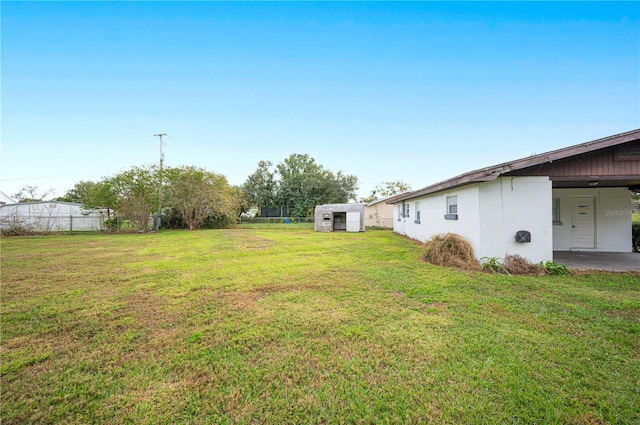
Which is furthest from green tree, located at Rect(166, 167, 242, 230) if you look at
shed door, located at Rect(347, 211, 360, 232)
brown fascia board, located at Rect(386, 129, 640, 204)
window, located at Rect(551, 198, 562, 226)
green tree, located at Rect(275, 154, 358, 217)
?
window, located at Rect(551, 198, 562, 226)

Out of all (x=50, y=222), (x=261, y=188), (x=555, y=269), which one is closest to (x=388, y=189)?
(x=261, y=188)

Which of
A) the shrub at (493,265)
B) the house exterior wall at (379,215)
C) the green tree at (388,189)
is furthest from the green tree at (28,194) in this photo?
the shrub at (493,265)

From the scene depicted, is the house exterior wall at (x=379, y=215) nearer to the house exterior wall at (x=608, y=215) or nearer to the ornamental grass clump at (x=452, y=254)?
the house exterior wall at (x=608, y=215)

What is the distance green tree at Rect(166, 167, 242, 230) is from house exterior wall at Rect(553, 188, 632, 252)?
20.2 metres

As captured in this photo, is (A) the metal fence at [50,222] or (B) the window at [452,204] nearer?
(B) the window at [452,204]

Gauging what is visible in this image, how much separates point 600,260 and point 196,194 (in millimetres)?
21783

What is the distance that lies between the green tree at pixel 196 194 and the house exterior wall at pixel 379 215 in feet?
42.6

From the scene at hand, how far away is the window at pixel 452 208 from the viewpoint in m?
7.88

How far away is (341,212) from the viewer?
18344mm

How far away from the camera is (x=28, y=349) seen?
255 cm

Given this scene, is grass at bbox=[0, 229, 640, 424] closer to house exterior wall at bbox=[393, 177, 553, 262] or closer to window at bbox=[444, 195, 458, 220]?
house exterior wall at bbox=[393, 177, 553, 262]

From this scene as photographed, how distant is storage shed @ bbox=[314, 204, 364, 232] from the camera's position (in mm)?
17484

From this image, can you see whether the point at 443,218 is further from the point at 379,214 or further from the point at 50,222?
the point at 50,222

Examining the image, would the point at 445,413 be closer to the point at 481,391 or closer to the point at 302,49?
the point at 481,391
